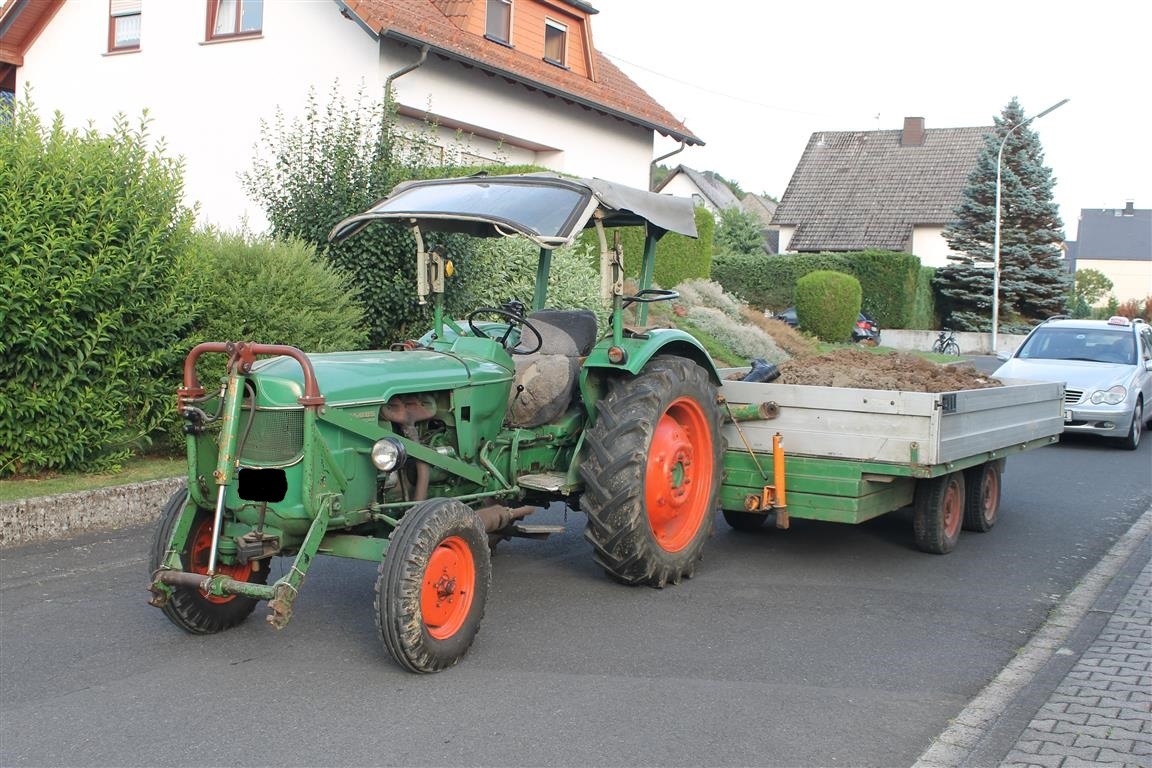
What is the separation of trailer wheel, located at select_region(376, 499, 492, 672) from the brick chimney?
52249 millimetres

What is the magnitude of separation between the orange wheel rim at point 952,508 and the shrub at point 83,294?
5945 millimetres

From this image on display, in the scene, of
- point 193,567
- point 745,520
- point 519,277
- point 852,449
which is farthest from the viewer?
point 519,277

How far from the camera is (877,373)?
8.30 metres

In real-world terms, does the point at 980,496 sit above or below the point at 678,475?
below

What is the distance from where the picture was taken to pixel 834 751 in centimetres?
448

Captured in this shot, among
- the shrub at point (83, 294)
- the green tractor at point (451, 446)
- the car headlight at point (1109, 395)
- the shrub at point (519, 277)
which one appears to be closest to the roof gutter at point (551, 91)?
the shrub at point (519, 277)

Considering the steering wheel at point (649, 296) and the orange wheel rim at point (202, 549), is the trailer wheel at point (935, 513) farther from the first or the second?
the orange wheel rim at point (202, 549)

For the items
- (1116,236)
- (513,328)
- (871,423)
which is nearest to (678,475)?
(871,423)

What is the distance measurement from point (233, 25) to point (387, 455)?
1807cm

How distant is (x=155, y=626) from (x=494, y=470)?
1916 millimetres

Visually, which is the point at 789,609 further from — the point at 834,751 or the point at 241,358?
the point at 241,358

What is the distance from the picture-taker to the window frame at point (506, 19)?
22125 mm

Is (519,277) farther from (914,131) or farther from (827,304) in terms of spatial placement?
(914,131)

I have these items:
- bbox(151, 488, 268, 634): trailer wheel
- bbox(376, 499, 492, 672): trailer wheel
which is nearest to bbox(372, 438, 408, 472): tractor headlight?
bbox(376, 499, 492, 672): trailer wheel
